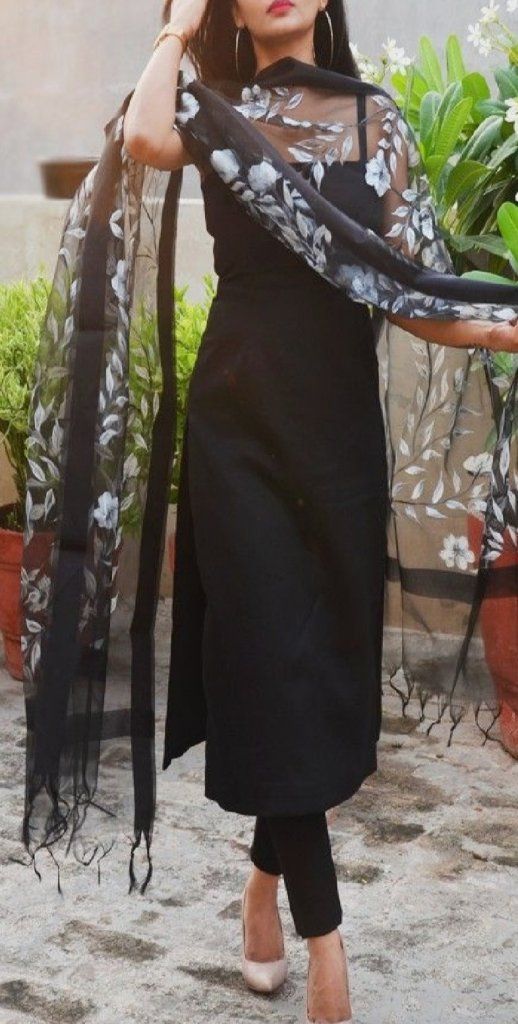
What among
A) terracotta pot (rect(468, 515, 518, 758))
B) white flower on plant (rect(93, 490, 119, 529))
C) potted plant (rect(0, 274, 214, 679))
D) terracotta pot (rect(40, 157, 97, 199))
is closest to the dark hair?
white flower on plant (rect(93, 490, 119, 529))

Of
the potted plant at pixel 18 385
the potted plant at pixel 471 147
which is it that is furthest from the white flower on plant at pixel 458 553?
the potted plant at pixel 18 385

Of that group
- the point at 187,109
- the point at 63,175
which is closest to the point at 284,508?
the point at 187,109

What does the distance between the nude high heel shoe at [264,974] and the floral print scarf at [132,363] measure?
34 cm

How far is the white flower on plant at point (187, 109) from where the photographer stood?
2.63 m

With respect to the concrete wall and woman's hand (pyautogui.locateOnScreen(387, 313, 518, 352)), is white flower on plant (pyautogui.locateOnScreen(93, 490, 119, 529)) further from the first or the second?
the concrete wall

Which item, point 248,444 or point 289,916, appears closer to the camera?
point 248,444

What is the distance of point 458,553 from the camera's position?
10.9 ft

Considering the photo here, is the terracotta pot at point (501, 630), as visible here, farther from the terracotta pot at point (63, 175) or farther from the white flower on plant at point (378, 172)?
the terracotta pot at point (63, 175)

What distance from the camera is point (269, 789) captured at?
2.68 m

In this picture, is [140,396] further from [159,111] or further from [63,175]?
[63,175]

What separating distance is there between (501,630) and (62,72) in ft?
Answer: 13.1

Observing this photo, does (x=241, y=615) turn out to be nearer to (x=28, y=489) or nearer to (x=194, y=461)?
(x=194, y=461)

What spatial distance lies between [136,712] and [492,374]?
101 cm

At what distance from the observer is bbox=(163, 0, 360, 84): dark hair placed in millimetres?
2791
